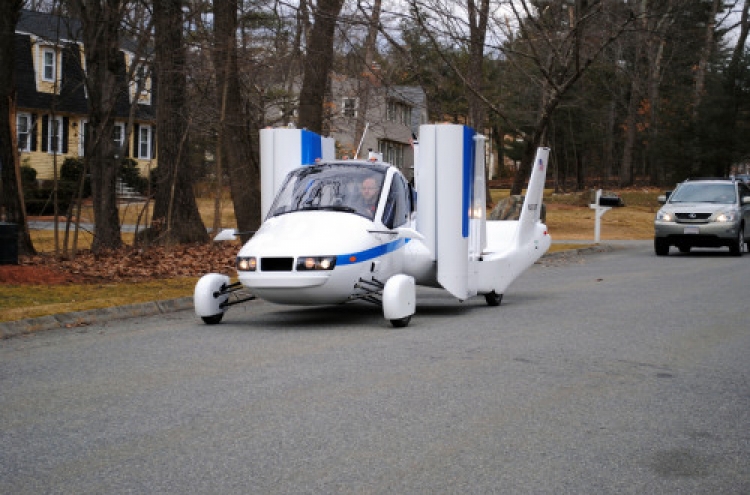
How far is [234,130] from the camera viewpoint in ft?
81.8

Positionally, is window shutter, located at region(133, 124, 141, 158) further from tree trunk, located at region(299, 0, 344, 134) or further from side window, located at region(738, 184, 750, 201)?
side window, located at region(738, 184, 750, 201)

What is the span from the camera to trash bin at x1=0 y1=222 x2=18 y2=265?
17.1m

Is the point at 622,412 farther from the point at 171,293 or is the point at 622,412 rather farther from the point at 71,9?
the point at 71,9

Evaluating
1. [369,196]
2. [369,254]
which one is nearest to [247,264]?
[369,254]

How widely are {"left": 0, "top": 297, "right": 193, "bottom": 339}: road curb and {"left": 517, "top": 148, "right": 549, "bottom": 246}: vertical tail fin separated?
4.83 metres

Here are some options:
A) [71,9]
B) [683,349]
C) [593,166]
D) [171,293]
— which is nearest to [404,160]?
[593,166]

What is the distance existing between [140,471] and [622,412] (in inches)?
136

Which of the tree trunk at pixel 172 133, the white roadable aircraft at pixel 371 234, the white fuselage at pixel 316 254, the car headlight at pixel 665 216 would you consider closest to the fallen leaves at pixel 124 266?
the tree trunk at pixel 172 133

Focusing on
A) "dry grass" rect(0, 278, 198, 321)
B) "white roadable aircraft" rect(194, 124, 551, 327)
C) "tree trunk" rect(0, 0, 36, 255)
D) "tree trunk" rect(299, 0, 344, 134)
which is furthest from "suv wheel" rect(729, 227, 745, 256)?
"tree trunk" rect(0, 0, 36, 255)

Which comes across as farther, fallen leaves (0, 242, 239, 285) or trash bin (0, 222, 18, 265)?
trash bin (0, 222, 18, 265)

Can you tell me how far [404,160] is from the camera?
7462cm

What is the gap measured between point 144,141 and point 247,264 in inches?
1803

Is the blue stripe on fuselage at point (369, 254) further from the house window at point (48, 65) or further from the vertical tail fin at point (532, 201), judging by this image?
the house window at point (48, 65)

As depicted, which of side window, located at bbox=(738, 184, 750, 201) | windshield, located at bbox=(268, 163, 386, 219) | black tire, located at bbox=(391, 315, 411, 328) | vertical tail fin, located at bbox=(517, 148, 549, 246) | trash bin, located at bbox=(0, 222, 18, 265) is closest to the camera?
black tire, located at bbox=(391, 315, 411, 328)
